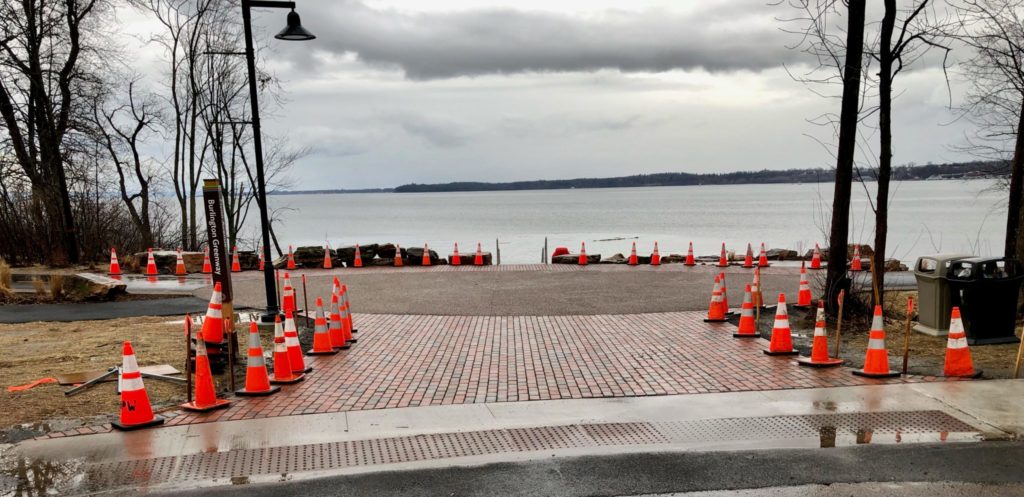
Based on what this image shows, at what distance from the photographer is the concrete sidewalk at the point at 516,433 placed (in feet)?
19.3

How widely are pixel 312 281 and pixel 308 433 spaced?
12862 mm

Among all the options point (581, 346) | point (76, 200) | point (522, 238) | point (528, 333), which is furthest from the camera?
point (522, 238)

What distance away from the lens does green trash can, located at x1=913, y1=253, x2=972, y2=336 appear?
1009 cm

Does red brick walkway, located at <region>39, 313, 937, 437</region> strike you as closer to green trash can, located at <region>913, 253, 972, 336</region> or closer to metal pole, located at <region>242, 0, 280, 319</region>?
metal pole, located at <region>242, 0, 280, 319</region>

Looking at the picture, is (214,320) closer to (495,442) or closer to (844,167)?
(495,442)

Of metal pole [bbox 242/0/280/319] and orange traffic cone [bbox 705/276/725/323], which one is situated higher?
metal pole [bbox 242/0/280/319]

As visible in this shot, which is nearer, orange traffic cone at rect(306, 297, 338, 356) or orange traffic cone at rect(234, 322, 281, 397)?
orange traffic cone at rect(234, 322, 281, 397)

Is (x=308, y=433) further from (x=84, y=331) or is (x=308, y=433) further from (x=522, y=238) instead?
(x=522, y=238)

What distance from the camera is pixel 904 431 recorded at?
6398 mm

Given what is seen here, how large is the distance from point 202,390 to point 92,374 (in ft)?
7.41

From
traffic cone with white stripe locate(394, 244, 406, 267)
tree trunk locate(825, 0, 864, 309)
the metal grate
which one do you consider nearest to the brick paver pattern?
the metal grate

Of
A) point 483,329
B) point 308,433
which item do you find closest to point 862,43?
point 483,329

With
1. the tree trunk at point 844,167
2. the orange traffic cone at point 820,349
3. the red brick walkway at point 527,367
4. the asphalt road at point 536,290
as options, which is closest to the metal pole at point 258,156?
the red brick walkway at point 527,367

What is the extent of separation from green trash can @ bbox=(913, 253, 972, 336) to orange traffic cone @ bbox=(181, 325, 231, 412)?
9033 mm
